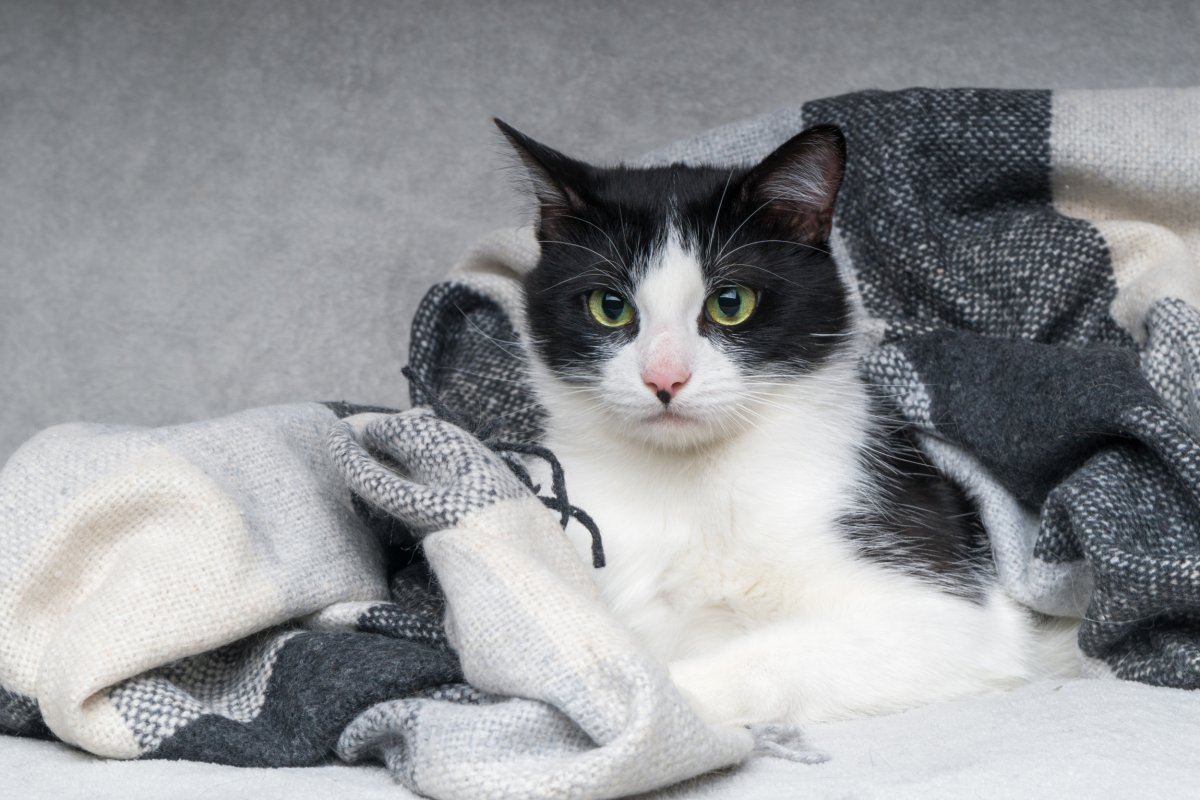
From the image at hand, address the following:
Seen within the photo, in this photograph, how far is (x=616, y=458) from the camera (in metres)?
1.72

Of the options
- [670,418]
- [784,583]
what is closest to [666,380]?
[670,418]

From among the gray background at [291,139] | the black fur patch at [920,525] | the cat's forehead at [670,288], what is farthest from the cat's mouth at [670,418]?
the gray background at [291,139]

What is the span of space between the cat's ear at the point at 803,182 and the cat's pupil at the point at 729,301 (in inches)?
4.7

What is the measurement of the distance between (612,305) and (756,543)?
34cm

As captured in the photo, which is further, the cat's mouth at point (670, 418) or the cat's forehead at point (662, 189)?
the cat's forehead at point (662, 189)

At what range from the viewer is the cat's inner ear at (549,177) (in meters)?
1.62

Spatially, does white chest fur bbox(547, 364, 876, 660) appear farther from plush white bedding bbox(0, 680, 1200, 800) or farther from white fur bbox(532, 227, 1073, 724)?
plush white bedding bbox(0, 680, 1200, 800)

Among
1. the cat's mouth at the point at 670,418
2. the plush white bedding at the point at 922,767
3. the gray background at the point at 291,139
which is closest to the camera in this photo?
the plush white bedding at the point at 922,767

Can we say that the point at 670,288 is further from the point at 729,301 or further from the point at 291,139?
the point at 291,139

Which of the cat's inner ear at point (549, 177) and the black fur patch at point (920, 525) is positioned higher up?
the cat's inner ear at point (549, 177)

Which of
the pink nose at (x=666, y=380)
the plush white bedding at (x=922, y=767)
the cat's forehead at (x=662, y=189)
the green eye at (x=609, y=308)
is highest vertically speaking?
the cat's forehead at (x=662, y=189)

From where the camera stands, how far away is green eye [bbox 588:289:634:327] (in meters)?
1.62

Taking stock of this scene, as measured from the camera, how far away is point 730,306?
161 cm

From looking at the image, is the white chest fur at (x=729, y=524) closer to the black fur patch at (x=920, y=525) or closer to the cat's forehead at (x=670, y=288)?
the black fur patch at (x=920, y=525)
